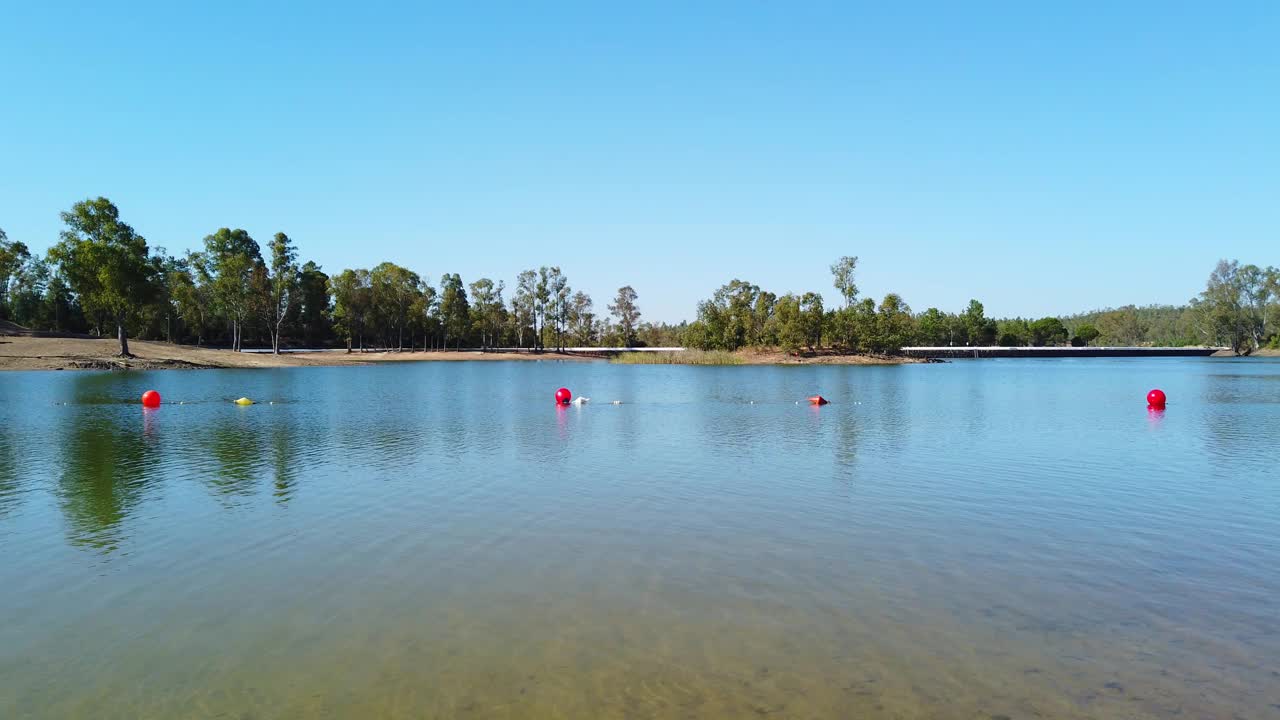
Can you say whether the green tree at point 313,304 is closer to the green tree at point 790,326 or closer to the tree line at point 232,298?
the tree line at point 232,298

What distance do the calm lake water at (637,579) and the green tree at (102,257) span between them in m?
69.6

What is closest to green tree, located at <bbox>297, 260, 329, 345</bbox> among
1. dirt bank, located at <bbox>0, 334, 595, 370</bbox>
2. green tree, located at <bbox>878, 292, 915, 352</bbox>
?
dirt bank, located at <bbox>0, 334, 595, 370</bbox>

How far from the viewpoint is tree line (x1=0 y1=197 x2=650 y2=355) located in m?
91.8

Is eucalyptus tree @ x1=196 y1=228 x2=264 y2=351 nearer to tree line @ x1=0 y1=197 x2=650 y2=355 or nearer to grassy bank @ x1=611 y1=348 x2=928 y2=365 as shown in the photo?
tree line @ x1=0 y1=197 x2=650 y2=355

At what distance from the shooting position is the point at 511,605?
1238 centimetres

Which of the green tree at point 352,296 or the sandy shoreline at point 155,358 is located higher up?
the green tree at point 352,296

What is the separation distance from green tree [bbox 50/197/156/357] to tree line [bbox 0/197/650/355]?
0.12 meters

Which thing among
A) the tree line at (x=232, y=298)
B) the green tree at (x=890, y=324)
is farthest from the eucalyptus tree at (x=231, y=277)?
the green tree at (x=890, y=324)

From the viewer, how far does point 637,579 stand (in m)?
13.8

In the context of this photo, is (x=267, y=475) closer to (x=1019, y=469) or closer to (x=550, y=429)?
(x=550, y=429)

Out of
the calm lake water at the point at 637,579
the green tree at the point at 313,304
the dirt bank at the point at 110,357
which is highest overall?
the green tree at the point at 313,304

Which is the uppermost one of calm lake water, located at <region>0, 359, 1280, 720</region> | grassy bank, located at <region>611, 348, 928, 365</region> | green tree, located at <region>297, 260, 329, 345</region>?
green tree, located at <region>297, 260, 329, 345</region>

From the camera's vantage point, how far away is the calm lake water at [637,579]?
369 inches

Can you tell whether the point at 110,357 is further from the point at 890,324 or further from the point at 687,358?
the point at 890,324
